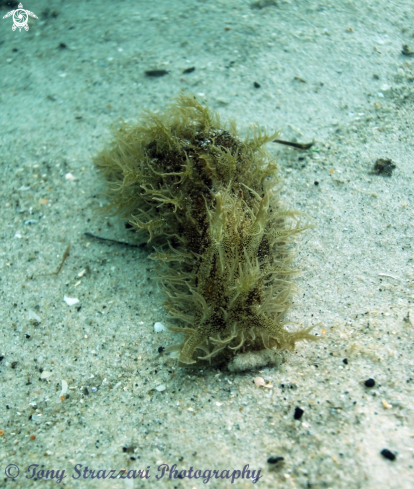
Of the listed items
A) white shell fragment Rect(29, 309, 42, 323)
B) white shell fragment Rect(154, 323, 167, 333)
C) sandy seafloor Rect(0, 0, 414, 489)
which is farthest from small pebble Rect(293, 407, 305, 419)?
white shell fragment Rect(29, 309, 42, 323)

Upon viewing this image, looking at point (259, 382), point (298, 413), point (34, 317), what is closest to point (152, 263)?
point (34, 317)

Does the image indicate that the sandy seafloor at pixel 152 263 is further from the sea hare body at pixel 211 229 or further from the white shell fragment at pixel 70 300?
the sea hare body at pixel 211 229

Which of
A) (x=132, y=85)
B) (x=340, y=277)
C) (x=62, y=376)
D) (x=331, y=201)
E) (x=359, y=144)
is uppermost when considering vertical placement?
(x=132, y=85)

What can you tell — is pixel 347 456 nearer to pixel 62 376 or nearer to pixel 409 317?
pixel 409 317

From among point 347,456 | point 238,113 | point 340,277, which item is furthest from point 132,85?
point 347,456

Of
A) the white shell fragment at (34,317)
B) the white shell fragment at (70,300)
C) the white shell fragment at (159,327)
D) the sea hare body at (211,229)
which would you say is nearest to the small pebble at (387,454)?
the sea hare body at (211,229)

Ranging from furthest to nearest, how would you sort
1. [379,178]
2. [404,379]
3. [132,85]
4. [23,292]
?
[132,85]
[379,178]
[23,292]
[404,379]
